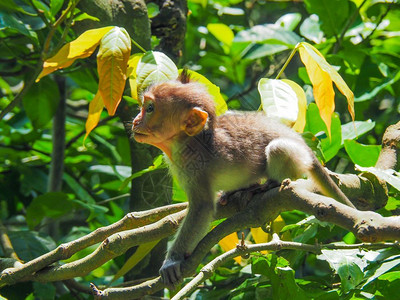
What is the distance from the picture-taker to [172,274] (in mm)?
2232

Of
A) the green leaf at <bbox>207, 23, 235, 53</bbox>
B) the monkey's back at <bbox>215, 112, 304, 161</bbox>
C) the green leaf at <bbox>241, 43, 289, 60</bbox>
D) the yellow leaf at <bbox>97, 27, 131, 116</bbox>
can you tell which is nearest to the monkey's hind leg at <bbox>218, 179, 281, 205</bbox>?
the monkey's back at <bbox>215, 112, 304, 161</bbox>

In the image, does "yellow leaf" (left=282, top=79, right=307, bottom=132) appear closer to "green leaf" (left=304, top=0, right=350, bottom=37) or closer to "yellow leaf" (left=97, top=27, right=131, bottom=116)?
"yellow leaf" (left=97, top=27, right=131, bottom=116)

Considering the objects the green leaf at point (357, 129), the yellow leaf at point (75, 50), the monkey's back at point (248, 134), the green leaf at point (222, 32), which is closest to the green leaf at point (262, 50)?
the green leaf at point (222, 32)

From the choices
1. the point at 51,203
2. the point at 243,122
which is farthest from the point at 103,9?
the point at 51,203

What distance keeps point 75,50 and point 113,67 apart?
0.26 metres

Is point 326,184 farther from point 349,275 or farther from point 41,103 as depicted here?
point 41,103

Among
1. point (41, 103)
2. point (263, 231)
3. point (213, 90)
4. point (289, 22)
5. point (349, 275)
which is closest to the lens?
point (349, 275)

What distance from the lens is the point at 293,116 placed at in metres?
2.11

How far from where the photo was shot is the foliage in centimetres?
227

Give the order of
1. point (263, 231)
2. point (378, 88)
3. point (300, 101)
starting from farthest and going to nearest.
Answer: point (378, 88) < point (263, 231) < point (300, 101)

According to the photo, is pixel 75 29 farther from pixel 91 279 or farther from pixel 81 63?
pixel 91 279

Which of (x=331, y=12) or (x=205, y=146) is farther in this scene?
(x=331, y=12)

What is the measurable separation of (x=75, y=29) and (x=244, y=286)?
1.63 m

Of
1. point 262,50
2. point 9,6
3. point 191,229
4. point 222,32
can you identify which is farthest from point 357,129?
point 9,6
